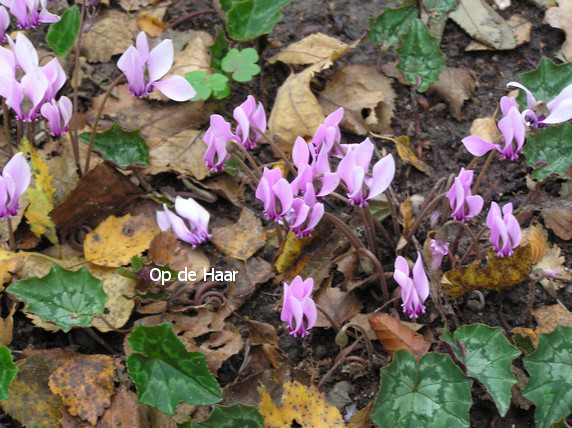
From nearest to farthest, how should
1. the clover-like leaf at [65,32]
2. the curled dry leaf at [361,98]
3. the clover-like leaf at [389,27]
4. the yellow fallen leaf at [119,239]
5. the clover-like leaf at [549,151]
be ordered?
the clover-like leaf at [549,151]
the yellow fallen leaf at [119,239]
the clover-like leaf at [65,32]
the curled dry leaf at [361,98]
the clover-like leaf at [389,27]

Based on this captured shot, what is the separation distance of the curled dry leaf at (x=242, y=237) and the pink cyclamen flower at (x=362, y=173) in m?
0.69

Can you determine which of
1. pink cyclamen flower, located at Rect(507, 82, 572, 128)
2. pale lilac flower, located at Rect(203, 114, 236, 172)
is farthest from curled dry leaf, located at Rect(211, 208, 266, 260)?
pink cyclamen flower, located at Rect(507, 82, 572, 128)

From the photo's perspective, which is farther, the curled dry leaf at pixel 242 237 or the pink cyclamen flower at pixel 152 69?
the curled dry leaf at pixel 242 237

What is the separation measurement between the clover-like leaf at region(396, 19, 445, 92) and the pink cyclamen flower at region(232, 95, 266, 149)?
0.82 metres

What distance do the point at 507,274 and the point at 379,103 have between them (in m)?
1.09

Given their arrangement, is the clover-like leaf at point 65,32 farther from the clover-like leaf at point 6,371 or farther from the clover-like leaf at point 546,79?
the clover-like leaf at point 546,79

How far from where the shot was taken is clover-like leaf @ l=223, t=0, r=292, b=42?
347cm

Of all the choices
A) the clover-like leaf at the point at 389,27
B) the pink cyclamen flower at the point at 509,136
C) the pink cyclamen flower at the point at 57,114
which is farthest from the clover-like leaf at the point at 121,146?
the pink cyclamen flower at the point at 509,136

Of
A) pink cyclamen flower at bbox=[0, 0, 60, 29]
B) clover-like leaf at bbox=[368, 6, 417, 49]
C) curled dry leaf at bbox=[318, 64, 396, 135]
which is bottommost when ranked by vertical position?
curled dry leaf at bbox=[318, 64, 396, 135]

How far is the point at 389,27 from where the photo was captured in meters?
3.53

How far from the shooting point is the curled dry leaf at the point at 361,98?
3397mm

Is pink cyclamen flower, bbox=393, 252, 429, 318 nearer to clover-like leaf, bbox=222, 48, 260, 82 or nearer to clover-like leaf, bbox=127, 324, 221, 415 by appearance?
clover-like leaf, bbox=127, 324, 221, 415

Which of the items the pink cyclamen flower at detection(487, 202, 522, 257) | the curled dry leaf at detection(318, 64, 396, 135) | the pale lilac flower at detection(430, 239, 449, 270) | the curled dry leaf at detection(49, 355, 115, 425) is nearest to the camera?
the pink cyclamen flower at detection(487, 202, 522, 257)

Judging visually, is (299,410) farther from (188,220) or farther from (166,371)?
(188,220)
